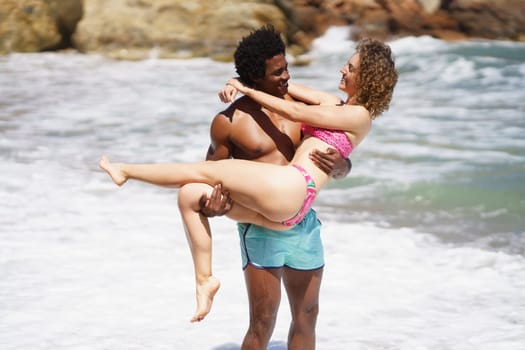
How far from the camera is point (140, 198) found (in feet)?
29.3

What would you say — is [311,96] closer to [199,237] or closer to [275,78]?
[275,78]

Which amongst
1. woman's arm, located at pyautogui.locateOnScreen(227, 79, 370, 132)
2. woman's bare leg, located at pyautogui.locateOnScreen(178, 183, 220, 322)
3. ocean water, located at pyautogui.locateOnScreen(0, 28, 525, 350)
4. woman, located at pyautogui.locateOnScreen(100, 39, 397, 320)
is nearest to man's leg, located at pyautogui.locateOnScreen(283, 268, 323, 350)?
woman, located at pyautogui.locateOnScreen(100, 39, 397, 320)

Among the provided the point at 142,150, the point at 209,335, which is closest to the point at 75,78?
the point at 142,150

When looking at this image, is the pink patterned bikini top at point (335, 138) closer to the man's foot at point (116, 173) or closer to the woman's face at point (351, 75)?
the woman's face at point (351, 75)

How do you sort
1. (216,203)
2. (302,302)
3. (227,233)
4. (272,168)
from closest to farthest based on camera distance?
1. (216,203)
2. (272,168)
3. (302,302)
4. (227,233)

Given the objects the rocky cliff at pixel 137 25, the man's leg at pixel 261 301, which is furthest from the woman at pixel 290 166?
the rocky cliff at pixel 137 25

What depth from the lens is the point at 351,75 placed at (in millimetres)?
3996

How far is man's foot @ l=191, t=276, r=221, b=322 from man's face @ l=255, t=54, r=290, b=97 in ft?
2.69

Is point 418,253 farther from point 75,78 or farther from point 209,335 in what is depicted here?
point 75,78

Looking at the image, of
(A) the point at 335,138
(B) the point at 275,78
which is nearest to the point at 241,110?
(B) the point at 275,78

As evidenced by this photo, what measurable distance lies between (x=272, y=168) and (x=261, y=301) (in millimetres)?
582

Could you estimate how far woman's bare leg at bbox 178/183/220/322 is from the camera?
12.4 ft

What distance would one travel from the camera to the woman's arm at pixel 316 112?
12.5 feet

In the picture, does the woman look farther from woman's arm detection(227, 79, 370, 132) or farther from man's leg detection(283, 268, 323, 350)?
man's leg detection(283, 268, 323, 350)
